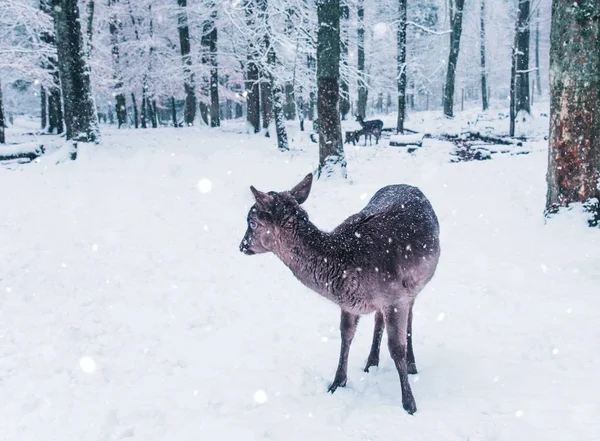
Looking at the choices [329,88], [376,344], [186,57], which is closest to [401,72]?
[186,57]

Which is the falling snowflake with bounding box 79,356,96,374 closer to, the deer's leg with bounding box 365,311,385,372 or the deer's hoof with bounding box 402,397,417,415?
the deer's leg with bounding box 365,311,385,372

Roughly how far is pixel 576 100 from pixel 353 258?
6.23m

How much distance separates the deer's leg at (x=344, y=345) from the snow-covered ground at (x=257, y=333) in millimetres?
88

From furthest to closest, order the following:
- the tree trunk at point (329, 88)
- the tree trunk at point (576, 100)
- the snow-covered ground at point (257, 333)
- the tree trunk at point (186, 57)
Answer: the tree trunk at point (186, 57) → the tree trunk at point (329, 88) → the tree trunk at point (576, 100) → the snow-covered ground at point (257, 333)

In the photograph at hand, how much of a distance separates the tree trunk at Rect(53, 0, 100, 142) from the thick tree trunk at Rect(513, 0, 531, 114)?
779 inches

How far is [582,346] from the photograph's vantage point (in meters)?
4.91

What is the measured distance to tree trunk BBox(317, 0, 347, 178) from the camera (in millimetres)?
12727

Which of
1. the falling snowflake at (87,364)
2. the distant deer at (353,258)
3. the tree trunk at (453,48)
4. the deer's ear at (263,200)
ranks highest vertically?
the tree trunk at (453,48)

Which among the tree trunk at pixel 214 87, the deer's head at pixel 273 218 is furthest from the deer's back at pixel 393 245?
the tree trunk at pixel 214 87

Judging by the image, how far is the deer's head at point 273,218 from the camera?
411 centimetres

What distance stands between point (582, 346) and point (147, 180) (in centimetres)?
1229

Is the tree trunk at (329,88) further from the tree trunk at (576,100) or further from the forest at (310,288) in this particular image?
the tree trunk at (576,100)

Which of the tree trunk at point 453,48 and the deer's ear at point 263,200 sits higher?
the tree trunk at point 453,48

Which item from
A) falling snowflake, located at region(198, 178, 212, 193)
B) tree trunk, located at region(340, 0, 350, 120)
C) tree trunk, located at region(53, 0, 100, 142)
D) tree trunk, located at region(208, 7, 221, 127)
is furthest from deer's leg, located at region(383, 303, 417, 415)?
tree trunk, located at region(208, 7, 221, 127)
